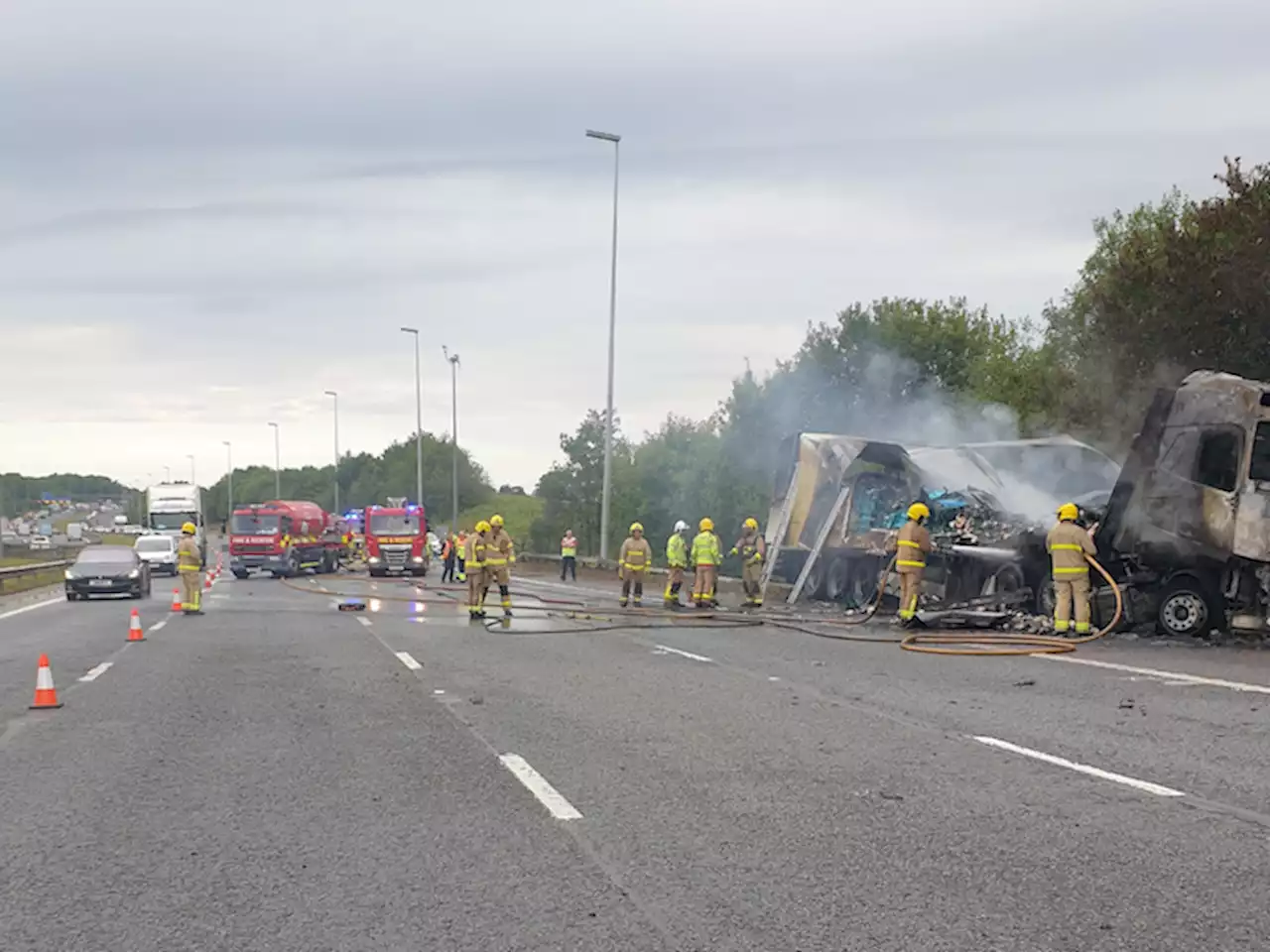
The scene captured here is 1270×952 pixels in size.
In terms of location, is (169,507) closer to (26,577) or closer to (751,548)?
(26,577)

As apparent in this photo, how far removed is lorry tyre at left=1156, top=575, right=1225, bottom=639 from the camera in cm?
1747

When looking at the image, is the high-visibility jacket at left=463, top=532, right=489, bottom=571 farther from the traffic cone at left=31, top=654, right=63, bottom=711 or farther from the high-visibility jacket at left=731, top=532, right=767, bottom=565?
the traffic cone at left=31, top=654, right=63, bottom=711

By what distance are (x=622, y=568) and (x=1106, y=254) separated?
74.1 ft

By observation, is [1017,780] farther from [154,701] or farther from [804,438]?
[804,438]

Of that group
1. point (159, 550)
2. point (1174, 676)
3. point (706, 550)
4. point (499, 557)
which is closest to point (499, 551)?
point (499, 557)

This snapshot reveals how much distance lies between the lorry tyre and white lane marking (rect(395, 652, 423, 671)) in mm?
9957

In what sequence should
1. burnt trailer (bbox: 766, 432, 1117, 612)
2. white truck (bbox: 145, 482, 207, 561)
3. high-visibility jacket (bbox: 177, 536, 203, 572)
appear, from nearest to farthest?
burnt trailer (bbox: 766, 432, 1117, 612)
high-visibility jacket (bbox: 177, 536, 203, 572)
white truck (bbox: 145, 482, 207, 561)

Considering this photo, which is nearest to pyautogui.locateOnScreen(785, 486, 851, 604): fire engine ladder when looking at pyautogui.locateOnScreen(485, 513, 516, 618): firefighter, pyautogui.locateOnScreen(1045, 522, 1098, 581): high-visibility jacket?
pyautogui.locateOnScreen(485, 513, 516, 618): firefighter

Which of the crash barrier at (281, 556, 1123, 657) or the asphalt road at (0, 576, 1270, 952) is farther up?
the asphalt road at (0, 576, 1270, 952)

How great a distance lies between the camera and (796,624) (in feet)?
69.5

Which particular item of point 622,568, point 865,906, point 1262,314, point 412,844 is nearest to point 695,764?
point 412,844

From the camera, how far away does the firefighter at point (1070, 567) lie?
17.4 metres

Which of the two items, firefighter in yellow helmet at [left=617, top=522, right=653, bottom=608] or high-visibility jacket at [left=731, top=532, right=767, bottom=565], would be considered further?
high-visibility jacket at [left=731, top=532, right=767, bottom=565]

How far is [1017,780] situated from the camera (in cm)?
790
